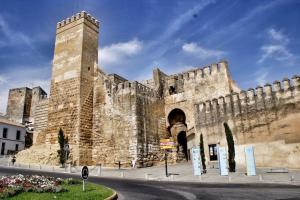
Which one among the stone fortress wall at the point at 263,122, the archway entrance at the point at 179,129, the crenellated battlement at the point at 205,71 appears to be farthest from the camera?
the archway entrance at the point at 179,129

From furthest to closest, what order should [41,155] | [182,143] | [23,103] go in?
[23,103] < [182,143] < [41,155]

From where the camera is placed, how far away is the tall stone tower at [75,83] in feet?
82.3

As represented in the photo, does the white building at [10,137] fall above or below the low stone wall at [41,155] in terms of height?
above

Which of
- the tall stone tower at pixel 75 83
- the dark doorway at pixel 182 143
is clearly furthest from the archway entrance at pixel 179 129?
the tall stone tower at pixel 75 83

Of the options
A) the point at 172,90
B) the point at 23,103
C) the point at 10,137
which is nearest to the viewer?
the point at 172,90

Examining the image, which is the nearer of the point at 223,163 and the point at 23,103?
the point at 223,163

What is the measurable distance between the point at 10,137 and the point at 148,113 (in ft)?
75.8

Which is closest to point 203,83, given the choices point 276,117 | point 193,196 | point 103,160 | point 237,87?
point 237,87

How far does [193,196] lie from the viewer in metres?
9.65

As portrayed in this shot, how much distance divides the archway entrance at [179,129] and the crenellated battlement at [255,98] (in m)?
5.42

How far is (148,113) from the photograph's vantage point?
88.0ft

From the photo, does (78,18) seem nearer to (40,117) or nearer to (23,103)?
(40,117)

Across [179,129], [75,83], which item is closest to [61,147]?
[75,83]

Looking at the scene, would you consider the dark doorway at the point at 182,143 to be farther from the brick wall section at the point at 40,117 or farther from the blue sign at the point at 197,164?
the brick wall section at the point at 40,117
